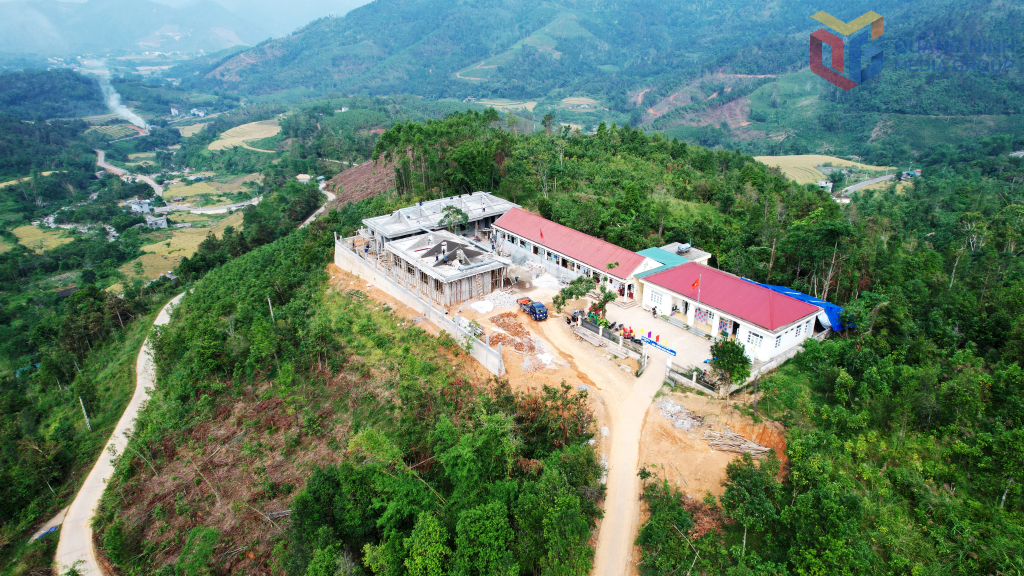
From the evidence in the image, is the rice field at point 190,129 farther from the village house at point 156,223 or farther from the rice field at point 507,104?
the rice field at point 507,104

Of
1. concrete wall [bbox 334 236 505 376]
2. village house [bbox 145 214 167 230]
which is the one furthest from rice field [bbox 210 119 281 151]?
concrete wall [bbox 334 236 505 376]

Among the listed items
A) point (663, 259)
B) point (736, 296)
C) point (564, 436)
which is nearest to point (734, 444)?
point (564, 436)

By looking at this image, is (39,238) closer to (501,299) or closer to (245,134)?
(245,134)

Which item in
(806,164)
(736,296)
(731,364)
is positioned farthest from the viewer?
(806,164)

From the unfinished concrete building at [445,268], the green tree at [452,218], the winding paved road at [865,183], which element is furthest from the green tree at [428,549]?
the winding paved road at [865,183]

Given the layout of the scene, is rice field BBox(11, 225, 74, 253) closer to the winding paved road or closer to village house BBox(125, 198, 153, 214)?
village house BBox(125, 198, 153, 214)

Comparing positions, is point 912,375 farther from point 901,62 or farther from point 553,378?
point 901,62
